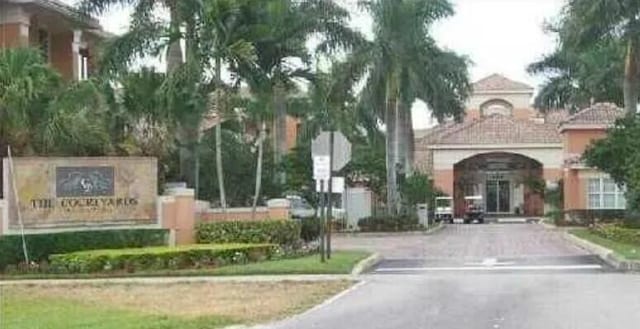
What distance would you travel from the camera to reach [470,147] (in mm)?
71438

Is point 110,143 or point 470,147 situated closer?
point 110,143

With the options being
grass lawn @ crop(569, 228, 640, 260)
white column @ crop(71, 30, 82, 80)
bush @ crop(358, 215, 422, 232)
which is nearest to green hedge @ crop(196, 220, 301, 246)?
grass lawn @ crop(569, 228, 640, 260)

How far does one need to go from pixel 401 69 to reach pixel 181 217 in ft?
62.9

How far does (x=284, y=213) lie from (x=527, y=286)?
1276cm

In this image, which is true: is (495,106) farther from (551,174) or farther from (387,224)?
(387,224)

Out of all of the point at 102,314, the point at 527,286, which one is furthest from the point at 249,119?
the point at 102,314

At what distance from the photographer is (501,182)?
76.2 m

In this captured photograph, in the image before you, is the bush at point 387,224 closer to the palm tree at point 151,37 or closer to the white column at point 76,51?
the white column at point 76,51

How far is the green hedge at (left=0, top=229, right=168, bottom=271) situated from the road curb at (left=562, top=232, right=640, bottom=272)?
10.8 meters

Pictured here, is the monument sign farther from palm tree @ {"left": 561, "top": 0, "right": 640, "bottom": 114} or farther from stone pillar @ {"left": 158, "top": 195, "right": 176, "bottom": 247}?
palm tree @ {"left": 561, "top": 0, "right": 640, "bottom": 114}

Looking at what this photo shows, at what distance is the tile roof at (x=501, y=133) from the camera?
235 feet

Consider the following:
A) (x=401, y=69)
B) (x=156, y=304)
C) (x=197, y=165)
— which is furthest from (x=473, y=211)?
(x=156, y=304)

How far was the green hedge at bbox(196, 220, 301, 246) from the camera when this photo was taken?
28.5 metres

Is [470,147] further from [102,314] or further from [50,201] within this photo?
[102,314]
